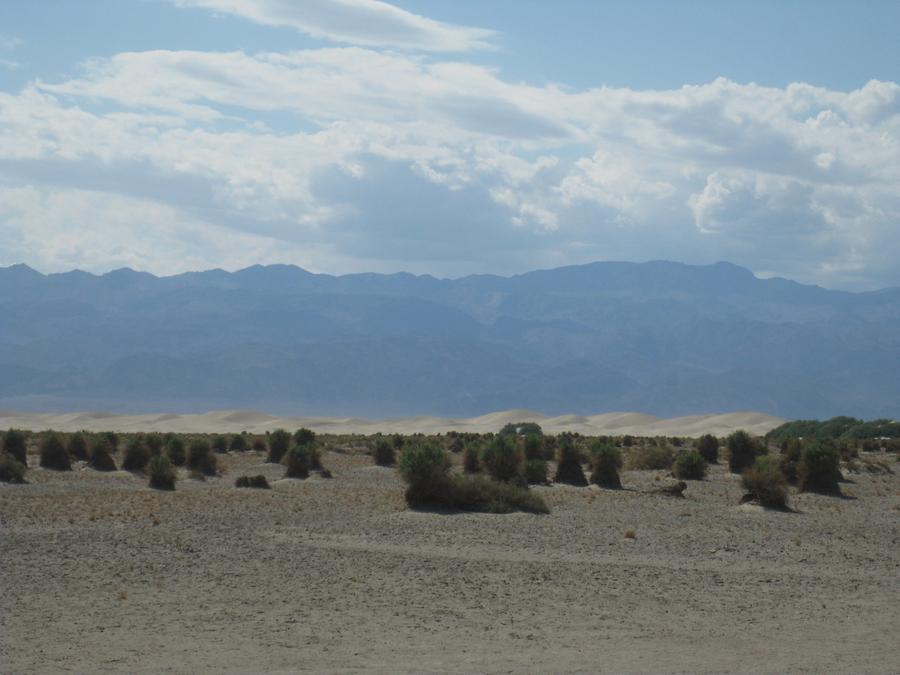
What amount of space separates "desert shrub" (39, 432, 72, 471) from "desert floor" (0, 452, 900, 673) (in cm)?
1115

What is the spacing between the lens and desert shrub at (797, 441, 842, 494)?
104 ft

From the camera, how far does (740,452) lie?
41.9m

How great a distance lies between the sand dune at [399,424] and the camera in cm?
10119

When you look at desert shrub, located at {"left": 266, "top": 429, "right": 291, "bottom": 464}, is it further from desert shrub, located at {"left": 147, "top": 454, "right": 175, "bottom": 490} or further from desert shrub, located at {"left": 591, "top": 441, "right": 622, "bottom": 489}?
desert shrub, located at {"left": 591, "top": 441, "right": 622, "bottom": 489}

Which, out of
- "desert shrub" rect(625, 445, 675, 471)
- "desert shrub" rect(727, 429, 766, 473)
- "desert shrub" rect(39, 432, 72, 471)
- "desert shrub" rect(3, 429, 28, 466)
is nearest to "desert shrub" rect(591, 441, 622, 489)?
"desert shrub" rect(727, 429, 766, 473)

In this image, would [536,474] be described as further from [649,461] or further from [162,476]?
[649,461]

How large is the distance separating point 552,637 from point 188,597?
495 cm

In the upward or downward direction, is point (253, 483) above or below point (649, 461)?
below

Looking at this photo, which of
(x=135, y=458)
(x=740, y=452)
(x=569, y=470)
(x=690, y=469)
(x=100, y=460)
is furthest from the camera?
(x=740, y=452)

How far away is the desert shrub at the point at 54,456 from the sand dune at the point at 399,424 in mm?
58738

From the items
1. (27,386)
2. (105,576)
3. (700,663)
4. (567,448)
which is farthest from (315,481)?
(27,386)

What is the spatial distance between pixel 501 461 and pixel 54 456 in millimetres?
15444

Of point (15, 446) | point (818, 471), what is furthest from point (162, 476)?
point (818, 471)

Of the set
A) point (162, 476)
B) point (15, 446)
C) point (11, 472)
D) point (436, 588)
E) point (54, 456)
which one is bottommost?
point (436, 588)
